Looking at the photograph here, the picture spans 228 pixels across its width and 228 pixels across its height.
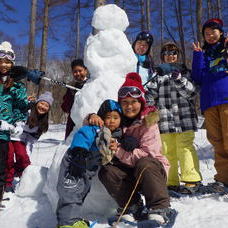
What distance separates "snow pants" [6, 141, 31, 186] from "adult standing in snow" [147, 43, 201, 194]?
133cm

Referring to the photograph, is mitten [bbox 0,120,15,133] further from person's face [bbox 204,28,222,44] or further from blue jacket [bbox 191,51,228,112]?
person's face [bbox 204,28,222,44]

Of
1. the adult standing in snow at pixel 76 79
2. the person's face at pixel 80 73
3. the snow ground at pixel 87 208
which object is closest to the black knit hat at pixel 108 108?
the snow ground at pixel 87 208

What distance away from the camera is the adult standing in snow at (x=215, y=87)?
242 cm

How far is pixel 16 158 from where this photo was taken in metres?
2.96

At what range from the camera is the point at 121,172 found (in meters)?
1.94

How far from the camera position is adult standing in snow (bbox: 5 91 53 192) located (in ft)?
9.48

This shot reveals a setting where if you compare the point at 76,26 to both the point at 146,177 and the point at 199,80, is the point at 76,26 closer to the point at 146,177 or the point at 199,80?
the point at 199,80

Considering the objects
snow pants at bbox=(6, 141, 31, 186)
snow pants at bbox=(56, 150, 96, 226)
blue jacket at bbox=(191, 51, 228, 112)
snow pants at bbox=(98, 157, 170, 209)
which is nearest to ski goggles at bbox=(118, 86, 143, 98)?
snow pants at bbox=(98, 157, 170, 209)

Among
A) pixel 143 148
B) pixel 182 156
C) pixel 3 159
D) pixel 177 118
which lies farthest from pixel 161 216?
pixel 3 159

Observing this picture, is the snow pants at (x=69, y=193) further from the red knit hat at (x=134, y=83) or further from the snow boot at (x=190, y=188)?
the snow boot at (x=190, y=188)

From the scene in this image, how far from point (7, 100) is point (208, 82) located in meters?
1.74

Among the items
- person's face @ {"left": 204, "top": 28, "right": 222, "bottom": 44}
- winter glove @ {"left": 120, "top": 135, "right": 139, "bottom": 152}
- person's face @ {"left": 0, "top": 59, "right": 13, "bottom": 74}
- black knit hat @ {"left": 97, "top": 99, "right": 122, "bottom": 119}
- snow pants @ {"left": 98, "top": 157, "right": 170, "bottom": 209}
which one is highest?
person's face @ {"left": 204, "top": 28, "right": 222, "bottom": 44}

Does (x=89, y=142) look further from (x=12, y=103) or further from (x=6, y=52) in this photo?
(x=6, y=52)

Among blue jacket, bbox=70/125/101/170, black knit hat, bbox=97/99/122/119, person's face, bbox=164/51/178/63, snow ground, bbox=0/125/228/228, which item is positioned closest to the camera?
blue jacket, bbox=70/125/101/170
